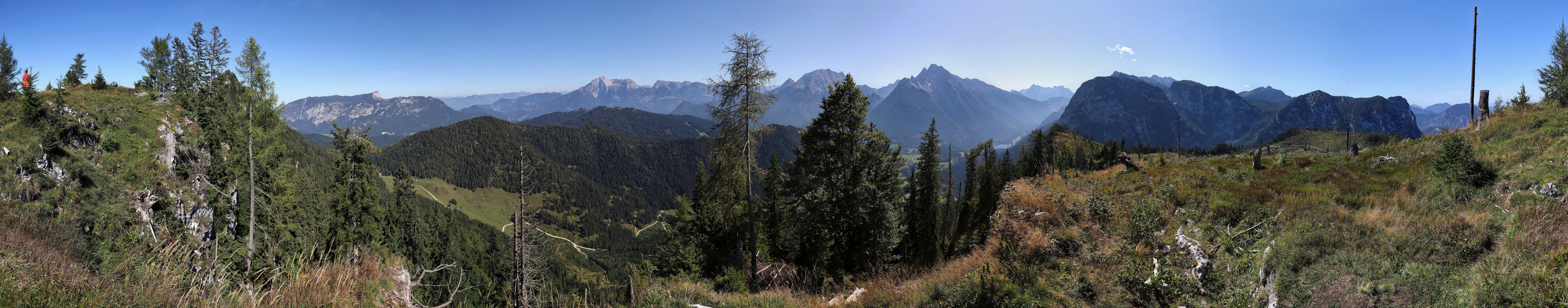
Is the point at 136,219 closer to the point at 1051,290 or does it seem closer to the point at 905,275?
the point at 905,275

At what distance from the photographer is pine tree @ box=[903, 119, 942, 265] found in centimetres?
2815

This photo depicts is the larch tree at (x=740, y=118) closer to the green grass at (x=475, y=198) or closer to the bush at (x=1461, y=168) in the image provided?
the bush at (x=1461, y=168)

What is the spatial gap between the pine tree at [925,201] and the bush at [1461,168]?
18795 millimetres

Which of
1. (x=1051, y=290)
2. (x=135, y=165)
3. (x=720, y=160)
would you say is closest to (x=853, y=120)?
(x=720, y=160)

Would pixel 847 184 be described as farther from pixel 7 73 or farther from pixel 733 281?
pixel 7 73

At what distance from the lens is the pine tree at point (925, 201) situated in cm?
2815

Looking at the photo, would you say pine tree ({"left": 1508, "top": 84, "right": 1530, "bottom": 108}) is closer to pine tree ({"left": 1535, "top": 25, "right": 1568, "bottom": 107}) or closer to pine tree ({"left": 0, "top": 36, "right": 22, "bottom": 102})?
pine tree ({"left": 1535, "top": 25, "right": 1568, "bottom": 107})

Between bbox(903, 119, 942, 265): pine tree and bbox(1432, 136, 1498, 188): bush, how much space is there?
18.8m

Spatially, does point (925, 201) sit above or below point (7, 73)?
below

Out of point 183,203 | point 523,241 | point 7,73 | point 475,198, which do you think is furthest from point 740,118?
point 475,198

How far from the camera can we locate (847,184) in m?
16.6

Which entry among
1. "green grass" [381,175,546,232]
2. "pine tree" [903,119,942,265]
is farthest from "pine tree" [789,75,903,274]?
"green grass" [381,175,546,232]

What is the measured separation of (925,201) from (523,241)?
2286cm

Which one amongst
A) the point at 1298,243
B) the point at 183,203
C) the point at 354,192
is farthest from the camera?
the point at 354,192
